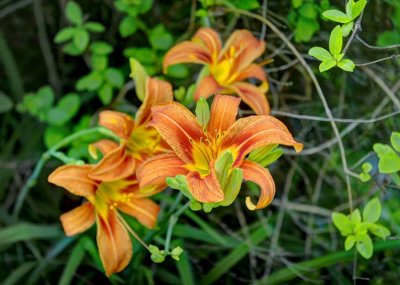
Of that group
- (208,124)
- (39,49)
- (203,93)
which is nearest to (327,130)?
(203,93)

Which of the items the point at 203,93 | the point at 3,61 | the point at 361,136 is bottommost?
the point at 361,136

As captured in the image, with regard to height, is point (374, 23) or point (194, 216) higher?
point (374, 23)

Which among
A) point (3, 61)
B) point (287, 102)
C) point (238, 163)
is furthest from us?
point (3, 61)

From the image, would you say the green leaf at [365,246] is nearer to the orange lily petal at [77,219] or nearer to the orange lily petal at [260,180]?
the orange lily petal at [260,180]

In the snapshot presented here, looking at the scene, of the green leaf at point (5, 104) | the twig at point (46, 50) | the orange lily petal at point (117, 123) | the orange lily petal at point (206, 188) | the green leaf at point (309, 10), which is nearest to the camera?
the orange lily petal at point (206, 188)

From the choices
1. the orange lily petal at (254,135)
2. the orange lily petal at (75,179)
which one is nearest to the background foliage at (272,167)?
the orange lily petal at (75,179)

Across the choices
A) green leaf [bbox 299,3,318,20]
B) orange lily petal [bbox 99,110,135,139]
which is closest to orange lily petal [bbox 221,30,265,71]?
green leaf [bbox 299,3,318,20]

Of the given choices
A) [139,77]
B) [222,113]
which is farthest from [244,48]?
[222,113]

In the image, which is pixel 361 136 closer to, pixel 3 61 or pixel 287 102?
pixel 287 102
